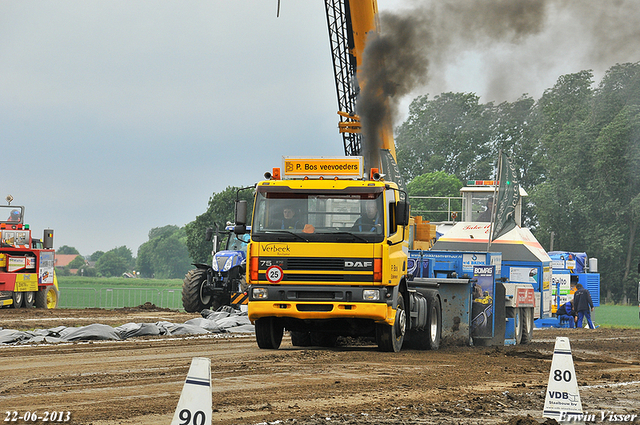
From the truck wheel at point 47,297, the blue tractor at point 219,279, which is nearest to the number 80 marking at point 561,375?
the blue tractor at point 219,279

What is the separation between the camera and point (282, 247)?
13.6 m

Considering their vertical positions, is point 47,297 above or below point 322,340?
above

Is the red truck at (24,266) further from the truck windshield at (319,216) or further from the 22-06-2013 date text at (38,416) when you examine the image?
the 22-06-2013 date text at (38,416)

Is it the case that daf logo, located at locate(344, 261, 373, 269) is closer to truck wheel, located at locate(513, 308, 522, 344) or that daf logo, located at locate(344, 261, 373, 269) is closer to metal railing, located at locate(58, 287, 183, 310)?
truck wheel, located at locate(513, 308, 522, 344)

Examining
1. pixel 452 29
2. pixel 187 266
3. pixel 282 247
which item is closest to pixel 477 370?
pixel 282 247

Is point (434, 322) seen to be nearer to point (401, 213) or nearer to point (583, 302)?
point (401, 213)

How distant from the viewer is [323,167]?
14.4 meters

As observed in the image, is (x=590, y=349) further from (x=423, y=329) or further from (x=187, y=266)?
(x=187, y=266)

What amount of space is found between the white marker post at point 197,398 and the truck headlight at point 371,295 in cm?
807

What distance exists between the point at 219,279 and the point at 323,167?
12148 millimetres

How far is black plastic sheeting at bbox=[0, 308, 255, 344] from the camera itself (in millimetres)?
16438

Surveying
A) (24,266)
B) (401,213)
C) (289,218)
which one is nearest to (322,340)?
(289,218)

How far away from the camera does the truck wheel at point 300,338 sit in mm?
16125

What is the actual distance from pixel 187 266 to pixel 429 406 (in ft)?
440
